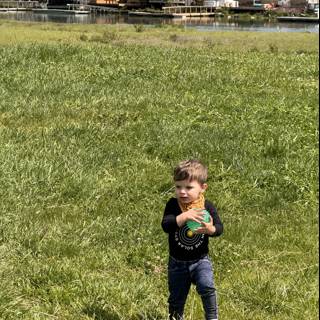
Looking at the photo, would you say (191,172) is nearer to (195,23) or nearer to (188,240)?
(188,240)

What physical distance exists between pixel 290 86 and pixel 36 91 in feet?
24.8

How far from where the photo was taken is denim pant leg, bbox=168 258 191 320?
12.9ft

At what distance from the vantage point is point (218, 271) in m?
5.23

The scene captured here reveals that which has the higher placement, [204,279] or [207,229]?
[207,229]

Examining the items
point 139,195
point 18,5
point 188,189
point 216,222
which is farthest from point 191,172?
point 18,5

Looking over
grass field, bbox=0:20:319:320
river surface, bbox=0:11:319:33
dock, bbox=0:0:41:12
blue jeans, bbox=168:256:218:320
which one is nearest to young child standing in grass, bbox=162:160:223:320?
blue jeans, bbox=168:256:218:320

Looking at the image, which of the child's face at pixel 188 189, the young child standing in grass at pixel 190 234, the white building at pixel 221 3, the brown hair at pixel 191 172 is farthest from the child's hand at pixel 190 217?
the white building at pixel 221 3

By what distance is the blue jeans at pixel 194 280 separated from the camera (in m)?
3.88

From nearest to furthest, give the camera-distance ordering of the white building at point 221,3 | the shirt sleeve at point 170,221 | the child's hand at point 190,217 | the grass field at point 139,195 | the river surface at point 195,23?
the child's hand at point 190,217, the shirt sleeve at point 170,221, the grass field at point 139,195, the river surface at point 195,23, the white building at point 221,3

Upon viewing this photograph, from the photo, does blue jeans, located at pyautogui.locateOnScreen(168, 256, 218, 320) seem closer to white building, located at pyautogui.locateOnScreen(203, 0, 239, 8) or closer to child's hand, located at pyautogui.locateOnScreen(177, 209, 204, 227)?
child's hand, located at pyautogui.locateOnScreen(177, 209, 204, 227)

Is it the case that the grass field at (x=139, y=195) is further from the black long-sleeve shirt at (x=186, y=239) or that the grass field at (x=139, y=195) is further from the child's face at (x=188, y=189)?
the child's face at (x=188, y=189)

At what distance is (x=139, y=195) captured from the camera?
7.18 meters

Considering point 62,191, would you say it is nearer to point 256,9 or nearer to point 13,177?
point 13,177

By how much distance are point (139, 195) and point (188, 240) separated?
3.33 m
